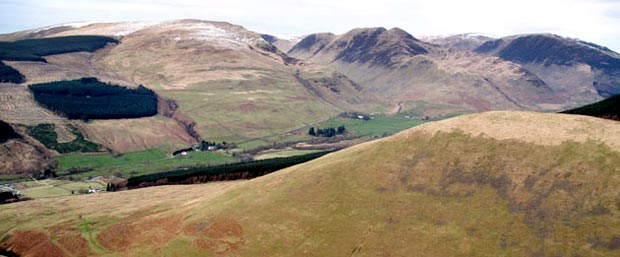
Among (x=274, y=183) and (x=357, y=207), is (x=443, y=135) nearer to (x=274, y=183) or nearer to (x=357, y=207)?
(x=357, y=207)

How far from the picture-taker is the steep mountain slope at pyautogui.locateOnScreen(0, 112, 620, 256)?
95.9m

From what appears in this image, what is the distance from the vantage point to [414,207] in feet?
354

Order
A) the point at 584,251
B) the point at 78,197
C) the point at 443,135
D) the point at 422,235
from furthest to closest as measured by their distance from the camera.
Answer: the point at 78,197, the point at 443,135, the point at 422,235, the point at 584,251

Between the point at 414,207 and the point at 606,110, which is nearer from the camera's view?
the point at 414,207

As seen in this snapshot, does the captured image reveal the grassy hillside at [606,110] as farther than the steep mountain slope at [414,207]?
Yes

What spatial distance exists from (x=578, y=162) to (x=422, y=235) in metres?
36.4

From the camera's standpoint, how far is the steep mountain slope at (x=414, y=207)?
95.9m

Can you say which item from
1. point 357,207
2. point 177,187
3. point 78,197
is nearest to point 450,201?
point 357,207

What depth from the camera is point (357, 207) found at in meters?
112

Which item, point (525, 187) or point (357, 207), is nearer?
point (525, 187)

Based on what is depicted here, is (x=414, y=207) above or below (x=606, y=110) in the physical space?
below

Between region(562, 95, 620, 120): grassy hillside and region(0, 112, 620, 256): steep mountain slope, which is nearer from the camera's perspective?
region(0, 112, 620, 256): steep mountain slope

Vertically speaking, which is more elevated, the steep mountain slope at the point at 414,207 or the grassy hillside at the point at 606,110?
the grassy hillside at the point at 606,110

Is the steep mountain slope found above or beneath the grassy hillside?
beneath
